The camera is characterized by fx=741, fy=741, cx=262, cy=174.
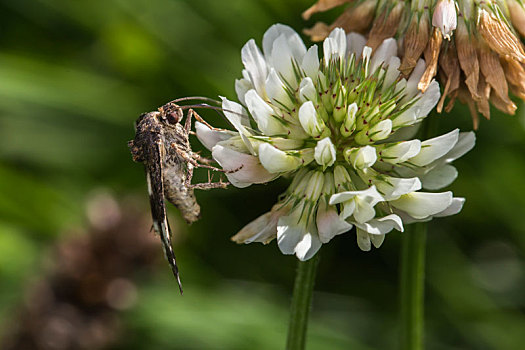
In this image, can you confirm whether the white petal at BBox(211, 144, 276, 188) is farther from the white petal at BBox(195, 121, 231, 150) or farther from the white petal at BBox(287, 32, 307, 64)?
the white petal at BBox(287, 32, 307, 64)

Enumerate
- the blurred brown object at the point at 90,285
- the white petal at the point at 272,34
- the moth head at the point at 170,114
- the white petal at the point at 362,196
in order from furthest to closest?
the blurred brown object at the point at 90,285 → the moth head at the point at 170,114 → the white petal at the point at 272,34 → the white petal at the point at 362,196

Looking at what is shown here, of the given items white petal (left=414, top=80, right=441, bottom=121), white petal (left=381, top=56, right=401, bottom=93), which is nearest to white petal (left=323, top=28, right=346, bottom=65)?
white petal (left=381, top=56, right=401, bottom=93)

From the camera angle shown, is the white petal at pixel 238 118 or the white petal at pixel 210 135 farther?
the white petal at pixel 210 135

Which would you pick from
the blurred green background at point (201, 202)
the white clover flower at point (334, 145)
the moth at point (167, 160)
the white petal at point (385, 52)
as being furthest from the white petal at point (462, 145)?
the blurred green background at point (201, 202)

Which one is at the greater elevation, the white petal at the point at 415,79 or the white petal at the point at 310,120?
the white petal at the point at 415,79

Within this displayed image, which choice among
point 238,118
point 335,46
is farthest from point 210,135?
point 335,46

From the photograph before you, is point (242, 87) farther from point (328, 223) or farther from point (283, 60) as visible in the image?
point (328, 223)

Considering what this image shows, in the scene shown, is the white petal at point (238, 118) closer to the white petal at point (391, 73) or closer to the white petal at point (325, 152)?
the white petal at point (325, 152)
